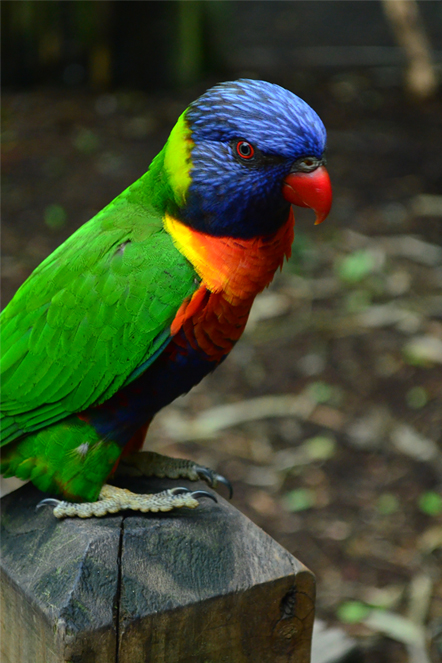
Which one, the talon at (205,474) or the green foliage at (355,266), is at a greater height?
the talon at (205,474)

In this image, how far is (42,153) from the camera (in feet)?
20.7

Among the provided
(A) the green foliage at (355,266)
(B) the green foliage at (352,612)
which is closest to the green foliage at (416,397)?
(A) the green foliage at (355,266)

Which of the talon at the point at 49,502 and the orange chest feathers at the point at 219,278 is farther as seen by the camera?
the orange chest feathers at the point at 219,278

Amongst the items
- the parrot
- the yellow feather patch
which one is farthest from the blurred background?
the yellow feather patch

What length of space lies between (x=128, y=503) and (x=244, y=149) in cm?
92

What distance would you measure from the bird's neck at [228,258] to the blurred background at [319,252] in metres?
1.03

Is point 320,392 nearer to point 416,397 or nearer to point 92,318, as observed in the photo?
point 416,397

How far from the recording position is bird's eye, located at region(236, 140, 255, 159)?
1818 millimetres

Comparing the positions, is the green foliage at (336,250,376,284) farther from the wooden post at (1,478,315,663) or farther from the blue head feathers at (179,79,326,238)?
the wooden post at (1,478,315,663)

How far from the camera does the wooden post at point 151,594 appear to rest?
4.37 ft

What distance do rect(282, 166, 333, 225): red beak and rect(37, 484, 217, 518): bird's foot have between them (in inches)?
29.7

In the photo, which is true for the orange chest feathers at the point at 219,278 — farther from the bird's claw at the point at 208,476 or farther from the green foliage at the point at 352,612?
the green foliage at the point at 352,612

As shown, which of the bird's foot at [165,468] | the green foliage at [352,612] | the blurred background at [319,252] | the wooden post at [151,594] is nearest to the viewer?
the wooden post at [151,594]

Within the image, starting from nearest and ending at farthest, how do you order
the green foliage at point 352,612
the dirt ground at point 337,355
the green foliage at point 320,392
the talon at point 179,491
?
the talon at point 179,491 → the green foliage at point 352,612 → the dirt ground at point 337,355 → the green foliage at point 320,392
